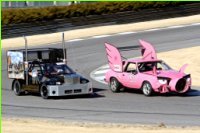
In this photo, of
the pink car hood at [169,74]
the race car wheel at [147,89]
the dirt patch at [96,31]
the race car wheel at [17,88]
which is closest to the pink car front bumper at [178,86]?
the pink car hood at [169,74]

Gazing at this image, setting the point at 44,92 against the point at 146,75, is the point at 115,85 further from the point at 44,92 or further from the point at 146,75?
the point at 44,92

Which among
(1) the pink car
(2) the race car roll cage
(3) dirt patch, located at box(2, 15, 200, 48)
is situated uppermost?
(3) dirt patch, located at box(2, 15, 200, 48)

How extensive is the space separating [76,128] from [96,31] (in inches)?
1039

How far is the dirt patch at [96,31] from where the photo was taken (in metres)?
36.9

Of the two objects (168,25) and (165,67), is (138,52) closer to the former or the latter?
(168,25)

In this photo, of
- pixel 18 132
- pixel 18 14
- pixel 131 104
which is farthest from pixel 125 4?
pixel 18 132

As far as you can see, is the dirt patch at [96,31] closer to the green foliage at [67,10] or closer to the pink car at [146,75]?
the green foliage at [67,10]

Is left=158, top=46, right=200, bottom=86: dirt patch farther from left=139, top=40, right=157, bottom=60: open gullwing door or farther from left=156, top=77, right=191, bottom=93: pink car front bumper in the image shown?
left=156, top=77, right=191, bottom=93: pink car front bumper

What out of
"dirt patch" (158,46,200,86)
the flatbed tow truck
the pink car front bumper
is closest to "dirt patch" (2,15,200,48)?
"dirt patch" (158,46,200,86)

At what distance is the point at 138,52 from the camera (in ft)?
108

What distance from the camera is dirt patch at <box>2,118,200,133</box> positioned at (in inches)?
513

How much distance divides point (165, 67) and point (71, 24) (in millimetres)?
18808

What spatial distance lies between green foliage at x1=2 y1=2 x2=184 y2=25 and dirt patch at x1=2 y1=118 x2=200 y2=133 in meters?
24.5

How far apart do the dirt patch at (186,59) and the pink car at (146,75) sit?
352 centimetres
